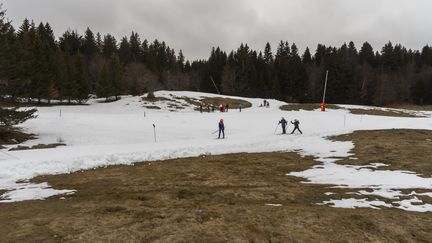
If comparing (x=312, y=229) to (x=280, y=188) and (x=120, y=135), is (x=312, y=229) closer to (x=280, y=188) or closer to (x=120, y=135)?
(x=280, y=188)

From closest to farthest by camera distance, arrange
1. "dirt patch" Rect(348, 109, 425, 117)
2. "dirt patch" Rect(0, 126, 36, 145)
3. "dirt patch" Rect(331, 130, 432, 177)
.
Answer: "dirt patch" Rect(331, 130, 432, 177) → "dirt patch" Rect(0, 126, 36, 145) → "dirt patch" Rect(348, 109, 425, 117)

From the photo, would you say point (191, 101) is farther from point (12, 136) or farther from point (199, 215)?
point (199, 215)

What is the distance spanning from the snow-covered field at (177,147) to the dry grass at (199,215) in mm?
1101

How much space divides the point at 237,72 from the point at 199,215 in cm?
9773

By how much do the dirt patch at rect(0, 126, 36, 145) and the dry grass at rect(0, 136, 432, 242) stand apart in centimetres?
1305

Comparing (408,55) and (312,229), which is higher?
(408,55)

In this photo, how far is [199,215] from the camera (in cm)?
976

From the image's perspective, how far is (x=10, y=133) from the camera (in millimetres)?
27656

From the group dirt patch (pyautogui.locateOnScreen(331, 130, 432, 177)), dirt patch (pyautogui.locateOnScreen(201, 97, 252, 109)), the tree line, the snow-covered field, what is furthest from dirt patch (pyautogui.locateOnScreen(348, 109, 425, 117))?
the tree line

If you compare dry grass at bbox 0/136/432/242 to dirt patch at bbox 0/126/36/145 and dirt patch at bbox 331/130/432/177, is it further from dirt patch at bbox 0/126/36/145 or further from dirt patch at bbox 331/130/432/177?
dirt patch at bbox 0/126/36/145

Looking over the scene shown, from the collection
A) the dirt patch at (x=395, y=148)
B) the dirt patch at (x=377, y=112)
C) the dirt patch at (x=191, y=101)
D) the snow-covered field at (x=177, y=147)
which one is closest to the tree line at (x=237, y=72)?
the dirt patch at (x=191, y=101)

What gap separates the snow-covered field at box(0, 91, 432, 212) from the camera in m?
13.5

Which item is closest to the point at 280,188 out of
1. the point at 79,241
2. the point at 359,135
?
the point at 79,241

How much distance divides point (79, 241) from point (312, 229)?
503cm
